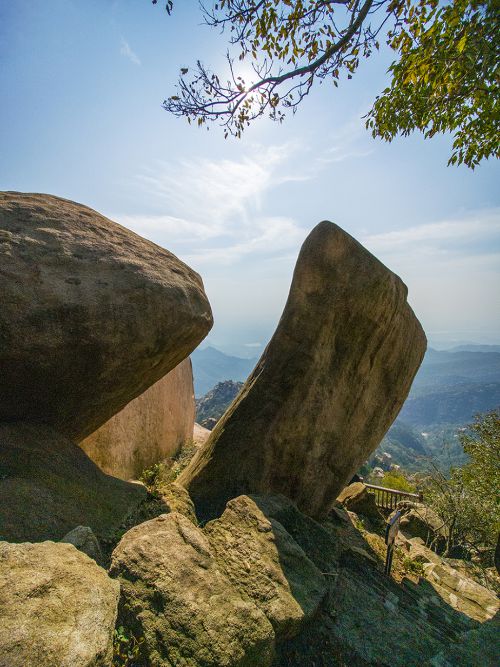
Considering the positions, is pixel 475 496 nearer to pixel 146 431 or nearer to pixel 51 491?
pixel 146 431

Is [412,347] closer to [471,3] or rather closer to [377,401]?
[377,401]

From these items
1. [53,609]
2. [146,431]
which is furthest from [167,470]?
[53,609]

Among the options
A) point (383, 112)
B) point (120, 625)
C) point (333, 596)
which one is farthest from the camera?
point (383, 112)

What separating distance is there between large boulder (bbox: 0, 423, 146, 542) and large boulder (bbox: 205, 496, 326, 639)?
1495mm

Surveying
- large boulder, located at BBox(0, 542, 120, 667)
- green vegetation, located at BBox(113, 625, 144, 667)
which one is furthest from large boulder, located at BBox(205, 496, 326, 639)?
large boulder, located at BBox(0, 542, 120, 667)

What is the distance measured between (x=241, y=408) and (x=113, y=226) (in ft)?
12.6

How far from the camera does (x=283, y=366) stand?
675 cm

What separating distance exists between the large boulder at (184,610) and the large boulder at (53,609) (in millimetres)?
337

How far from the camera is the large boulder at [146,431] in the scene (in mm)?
9055

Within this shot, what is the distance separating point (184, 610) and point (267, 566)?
1.14 meters

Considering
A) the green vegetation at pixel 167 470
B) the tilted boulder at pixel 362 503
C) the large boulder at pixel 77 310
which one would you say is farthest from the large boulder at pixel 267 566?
the tilted boulder at pixel 362 503

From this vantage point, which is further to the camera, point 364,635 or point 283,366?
point 283,366

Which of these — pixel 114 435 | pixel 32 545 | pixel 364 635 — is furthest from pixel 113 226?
pixel 364 635

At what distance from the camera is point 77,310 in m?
4.71
